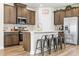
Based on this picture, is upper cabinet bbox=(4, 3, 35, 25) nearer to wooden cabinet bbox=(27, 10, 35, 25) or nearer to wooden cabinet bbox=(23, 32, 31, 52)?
wooden cabinet bbox=(27, 10, 35, 25)

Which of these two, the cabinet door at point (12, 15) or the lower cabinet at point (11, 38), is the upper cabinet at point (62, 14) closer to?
the cabinet door at point (12, 15)

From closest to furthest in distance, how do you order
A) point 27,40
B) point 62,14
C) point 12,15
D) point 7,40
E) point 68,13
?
point 27,40 < point 7,40 < point 12,15 < point 68,13 < point 62,14

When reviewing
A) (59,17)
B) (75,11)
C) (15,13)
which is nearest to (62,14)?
(59,17)

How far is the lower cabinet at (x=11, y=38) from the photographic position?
639 cm

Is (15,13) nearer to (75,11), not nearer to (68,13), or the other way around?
(68,13)

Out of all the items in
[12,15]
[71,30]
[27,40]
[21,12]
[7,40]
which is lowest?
[7,40]

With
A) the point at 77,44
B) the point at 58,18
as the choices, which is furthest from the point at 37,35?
the point at 58,18

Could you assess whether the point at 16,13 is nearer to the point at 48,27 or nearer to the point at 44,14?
the point at 44,14

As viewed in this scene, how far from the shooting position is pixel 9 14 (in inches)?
271

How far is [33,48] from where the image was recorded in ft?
16.8

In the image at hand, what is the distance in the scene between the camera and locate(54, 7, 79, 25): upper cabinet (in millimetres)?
7750

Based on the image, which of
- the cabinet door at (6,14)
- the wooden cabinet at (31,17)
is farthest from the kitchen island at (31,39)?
the wooden cabinet at (31,17)

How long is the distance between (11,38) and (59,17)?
152 inches

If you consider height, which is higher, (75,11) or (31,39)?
(75,11)
